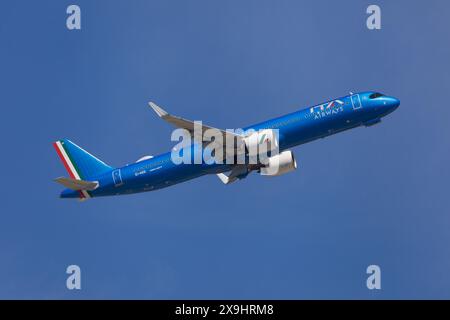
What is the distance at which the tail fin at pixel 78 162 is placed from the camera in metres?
79.1

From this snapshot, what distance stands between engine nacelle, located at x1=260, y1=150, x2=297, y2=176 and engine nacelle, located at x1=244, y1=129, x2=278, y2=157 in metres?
2.83

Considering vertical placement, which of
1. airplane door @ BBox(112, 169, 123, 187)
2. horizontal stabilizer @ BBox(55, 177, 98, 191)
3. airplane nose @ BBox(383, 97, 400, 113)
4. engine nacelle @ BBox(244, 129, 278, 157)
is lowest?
horizontal stabilizer @ BBox(55, 177, 98, 191)

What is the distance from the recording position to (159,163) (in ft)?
247

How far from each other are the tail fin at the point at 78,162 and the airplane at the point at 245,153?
0.31 ft

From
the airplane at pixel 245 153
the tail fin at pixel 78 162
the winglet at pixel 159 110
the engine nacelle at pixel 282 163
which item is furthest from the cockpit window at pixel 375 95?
the tail fin at pixel 78 162

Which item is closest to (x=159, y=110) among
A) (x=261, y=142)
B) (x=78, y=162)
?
(x=261, y=142)

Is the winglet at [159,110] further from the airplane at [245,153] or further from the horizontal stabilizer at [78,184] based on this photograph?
the horizontal stabilizer at [78,184]

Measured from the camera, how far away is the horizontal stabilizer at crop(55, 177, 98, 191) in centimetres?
7526

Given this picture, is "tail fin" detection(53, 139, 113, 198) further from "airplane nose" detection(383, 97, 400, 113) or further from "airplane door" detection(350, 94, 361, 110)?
"airplane nose" detection(383, 97, 400, 113)

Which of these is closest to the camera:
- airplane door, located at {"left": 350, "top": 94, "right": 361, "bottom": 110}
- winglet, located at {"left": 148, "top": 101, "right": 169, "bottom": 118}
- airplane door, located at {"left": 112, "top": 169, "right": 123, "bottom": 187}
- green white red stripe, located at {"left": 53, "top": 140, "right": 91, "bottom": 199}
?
winglet, located at {"left": 148, "top": 101, "right": 169, "bottom": 118}

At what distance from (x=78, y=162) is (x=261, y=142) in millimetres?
18939

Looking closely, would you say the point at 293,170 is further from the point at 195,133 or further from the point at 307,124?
the point at 195,133

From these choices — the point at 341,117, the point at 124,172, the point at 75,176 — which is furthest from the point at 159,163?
the point at 341,117

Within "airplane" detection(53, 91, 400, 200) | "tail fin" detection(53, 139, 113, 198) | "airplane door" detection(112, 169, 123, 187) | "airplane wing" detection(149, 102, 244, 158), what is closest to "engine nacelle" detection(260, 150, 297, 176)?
"airplane" detection(53, 91, 400, 200)
